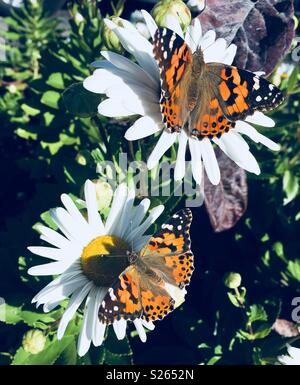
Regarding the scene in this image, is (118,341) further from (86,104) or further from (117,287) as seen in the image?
(86,104)

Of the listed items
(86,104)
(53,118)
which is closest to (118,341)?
(86,104)

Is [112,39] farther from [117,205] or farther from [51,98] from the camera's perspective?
[51,98]

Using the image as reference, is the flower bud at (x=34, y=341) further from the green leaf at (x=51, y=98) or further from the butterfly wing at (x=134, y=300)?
the green leaf at (x=51, y=98)

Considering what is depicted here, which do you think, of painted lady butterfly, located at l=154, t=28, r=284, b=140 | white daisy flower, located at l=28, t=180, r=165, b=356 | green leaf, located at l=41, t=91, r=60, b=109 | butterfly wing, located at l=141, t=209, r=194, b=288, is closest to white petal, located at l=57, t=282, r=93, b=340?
white daisy flower, located at l=28, t=180, r=165, b=356

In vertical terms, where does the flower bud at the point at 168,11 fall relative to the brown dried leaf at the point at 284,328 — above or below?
above

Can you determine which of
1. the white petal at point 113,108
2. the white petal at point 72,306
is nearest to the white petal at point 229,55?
the white petal at point 113,108

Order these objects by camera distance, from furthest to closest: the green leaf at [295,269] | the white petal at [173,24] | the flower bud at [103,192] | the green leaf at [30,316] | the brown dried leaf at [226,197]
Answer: the green leaf at [295,269] → the brown dried leaf at [226,197] → the green leaf at [30,316] → the flower bud at [103,192] → the white petal at [173,24]

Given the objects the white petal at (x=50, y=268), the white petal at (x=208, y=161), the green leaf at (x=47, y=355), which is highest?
the white petal at (x=208, y=161)

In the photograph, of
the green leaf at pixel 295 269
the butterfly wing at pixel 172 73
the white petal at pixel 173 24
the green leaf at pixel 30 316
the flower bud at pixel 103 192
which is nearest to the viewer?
the butterfly wing at pixel 172 73
